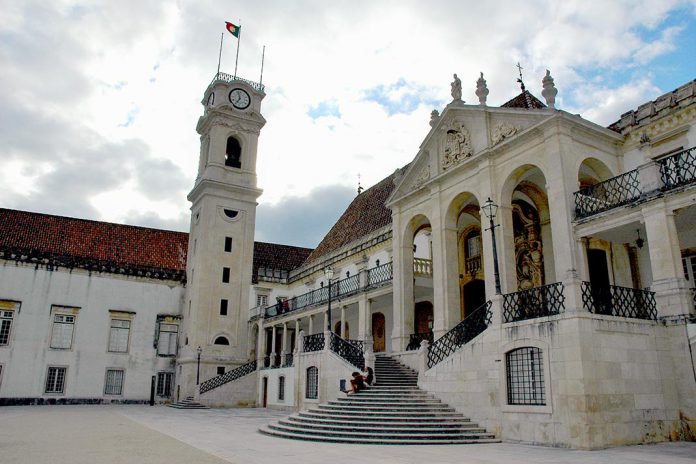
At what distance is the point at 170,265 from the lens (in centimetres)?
3950

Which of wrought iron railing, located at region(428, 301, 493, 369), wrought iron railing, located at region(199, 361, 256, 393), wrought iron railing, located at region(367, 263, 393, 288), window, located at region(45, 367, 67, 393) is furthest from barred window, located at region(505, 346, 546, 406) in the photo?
window, located at region(45, 367, 67, 393)

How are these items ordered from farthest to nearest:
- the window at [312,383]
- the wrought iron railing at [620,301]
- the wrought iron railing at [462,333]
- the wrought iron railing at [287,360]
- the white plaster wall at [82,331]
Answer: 1. the white plaster wall at [82,331]
2. the wrought iron railing at [287,360]
3. the window at [312,383]
4. the wrought iron railing at [462,333]
5. the wrought iron railing at [620,301]

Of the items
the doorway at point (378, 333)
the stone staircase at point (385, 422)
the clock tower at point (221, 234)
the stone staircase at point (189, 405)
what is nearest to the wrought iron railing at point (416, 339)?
the stone staircase at point (385, 422)

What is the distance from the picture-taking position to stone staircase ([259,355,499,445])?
13.1 meters

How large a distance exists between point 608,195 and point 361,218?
21148 mm

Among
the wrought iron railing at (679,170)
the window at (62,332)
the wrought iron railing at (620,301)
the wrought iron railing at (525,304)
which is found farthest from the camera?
the window at (62,332)

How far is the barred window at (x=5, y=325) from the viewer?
3231cm

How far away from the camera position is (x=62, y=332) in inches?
1339

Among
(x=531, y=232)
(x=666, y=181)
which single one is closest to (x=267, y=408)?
(x=531, y=232)

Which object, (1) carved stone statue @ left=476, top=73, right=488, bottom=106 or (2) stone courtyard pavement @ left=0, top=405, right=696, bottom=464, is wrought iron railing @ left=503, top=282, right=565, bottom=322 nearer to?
(2) stone courtyard pavement @ left=0, top=405, right=696, bottom=464

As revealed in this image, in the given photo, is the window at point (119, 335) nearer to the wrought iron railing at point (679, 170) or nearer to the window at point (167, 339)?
the window at point (167, 339)

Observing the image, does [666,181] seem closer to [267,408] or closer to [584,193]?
[584,193]

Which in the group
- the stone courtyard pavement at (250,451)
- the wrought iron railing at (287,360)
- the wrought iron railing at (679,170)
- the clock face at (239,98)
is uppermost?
the clock face at (239,98)

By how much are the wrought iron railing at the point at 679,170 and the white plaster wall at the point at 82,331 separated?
104 feet
